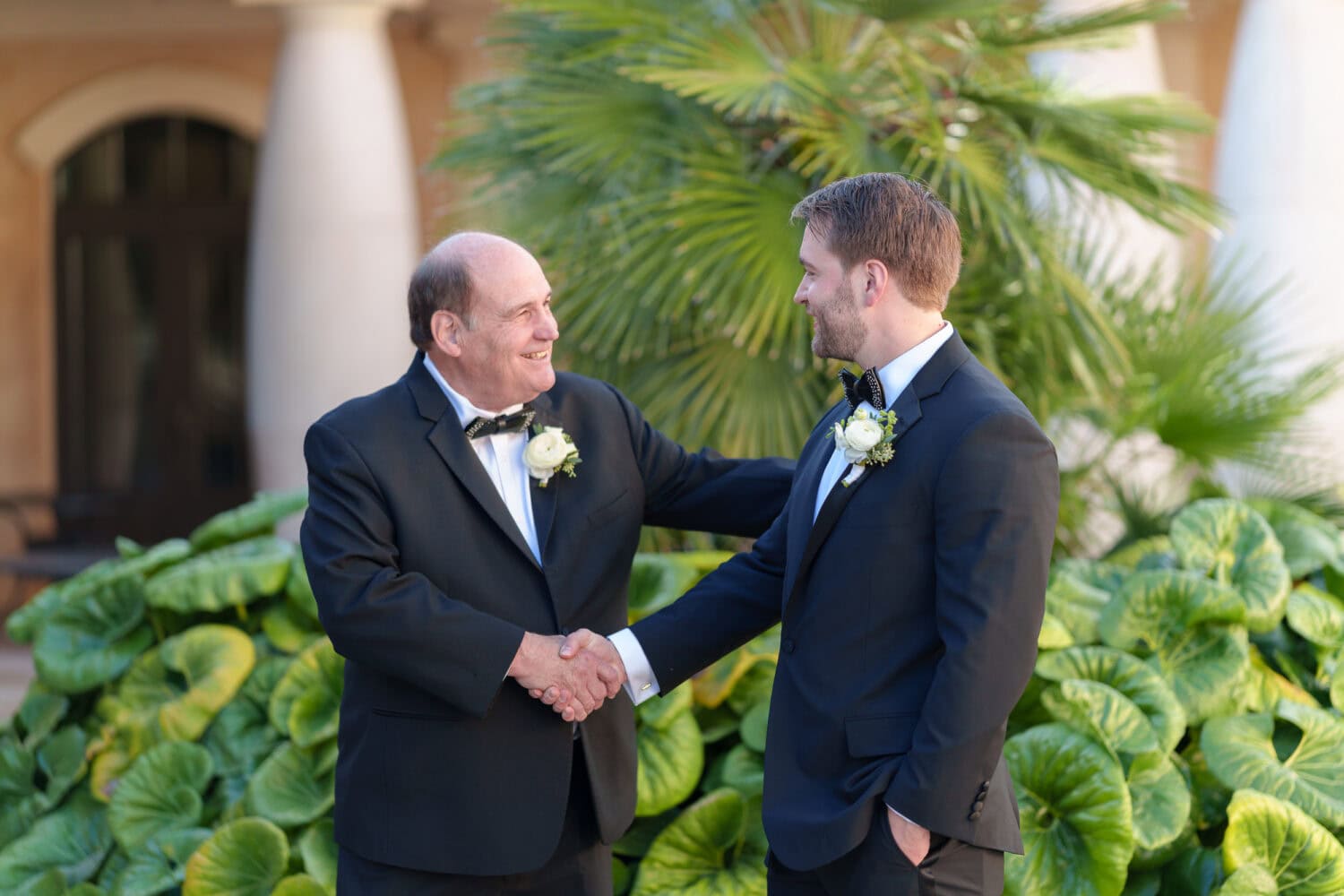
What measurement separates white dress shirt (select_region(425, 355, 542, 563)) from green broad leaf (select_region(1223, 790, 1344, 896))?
5.36 ft

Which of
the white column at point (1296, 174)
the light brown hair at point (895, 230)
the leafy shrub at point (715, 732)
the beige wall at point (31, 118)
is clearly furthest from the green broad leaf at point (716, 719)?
the beige wall at point (31, 118)

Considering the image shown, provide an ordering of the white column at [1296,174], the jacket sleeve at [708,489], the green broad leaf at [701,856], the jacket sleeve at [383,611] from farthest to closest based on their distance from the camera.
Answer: the white column at [1296,174]
the green broad leaf at [701,856]
the jacket sleeve at [708,489]
the jacket sleeve at [383,611]

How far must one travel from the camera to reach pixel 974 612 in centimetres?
203

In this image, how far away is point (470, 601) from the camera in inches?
100

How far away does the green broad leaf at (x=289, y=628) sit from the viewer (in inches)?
157

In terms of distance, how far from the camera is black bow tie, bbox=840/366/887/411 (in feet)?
7.47

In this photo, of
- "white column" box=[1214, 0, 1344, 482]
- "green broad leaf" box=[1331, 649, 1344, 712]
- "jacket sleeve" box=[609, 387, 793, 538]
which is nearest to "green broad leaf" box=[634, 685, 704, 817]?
"jacket sleeve" box=[609, 387, 793, 538]

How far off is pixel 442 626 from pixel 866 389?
793 mm

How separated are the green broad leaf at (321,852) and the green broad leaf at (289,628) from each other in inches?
23.3

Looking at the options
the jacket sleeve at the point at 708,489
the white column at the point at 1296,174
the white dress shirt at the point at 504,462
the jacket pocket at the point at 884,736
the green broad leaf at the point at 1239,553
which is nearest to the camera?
the jacket pocket at the point at 884,736

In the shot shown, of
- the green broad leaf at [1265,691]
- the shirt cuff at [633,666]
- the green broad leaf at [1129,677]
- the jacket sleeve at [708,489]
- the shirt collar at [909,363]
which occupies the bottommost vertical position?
the green broad leaf at [1265,691]

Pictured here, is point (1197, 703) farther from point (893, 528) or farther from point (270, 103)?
point (270, 103)

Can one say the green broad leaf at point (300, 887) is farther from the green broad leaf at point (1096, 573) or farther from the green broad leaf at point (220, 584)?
the green broad leaf at point (1096, 573)

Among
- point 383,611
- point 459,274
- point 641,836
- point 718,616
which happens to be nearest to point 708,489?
point 718,616
